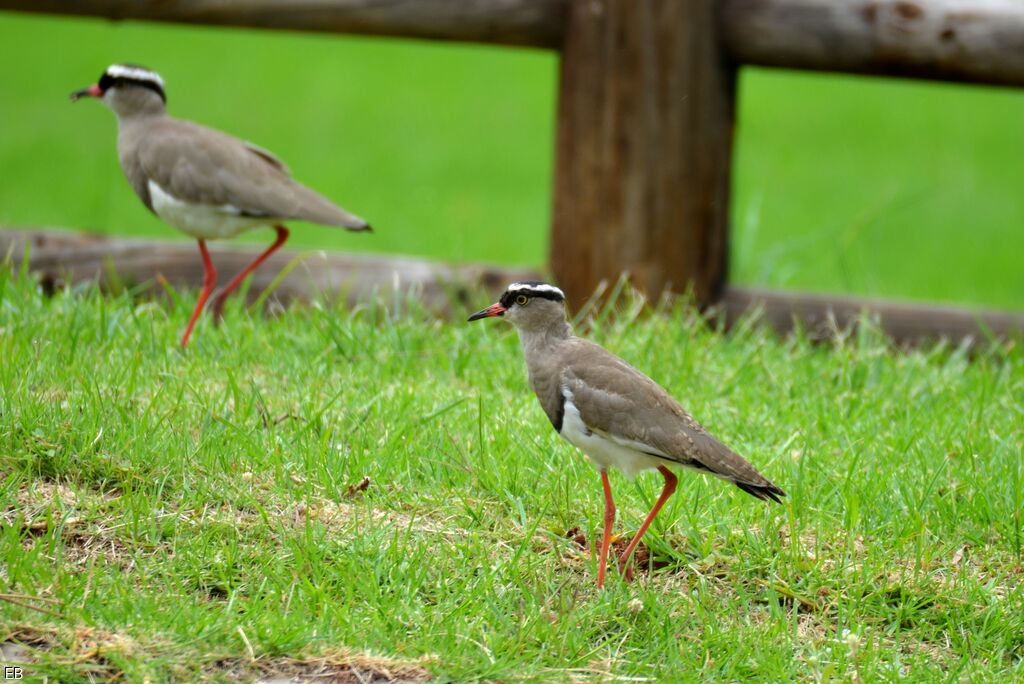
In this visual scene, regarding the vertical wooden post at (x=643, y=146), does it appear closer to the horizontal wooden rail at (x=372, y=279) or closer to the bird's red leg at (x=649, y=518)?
the horizontal wooden rail at (x=372, y=279)

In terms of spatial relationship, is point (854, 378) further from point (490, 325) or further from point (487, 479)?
point (487, 479)

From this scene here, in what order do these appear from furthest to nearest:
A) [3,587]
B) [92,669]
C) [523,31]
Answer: [523,31]
[3,587]
[92,669]

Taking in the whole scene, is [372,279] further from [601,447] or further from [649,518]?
[649,518]

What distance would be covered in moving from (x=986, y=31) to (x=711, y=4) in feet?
4.47

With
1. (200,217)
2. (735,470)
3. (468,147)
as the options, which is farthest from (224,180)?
(468,147)

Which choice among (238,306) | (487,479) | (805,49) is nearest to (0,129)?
(238,306)

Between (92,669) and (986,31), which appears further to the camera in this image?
(986,31)

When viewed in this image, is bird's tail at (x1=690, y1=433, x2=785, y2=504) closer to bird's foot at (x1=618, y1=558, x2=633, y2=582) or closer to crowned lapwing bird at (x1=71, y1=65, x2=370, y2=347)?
bird's foot at (x1=618, y1=558, x2=633, y2=582)

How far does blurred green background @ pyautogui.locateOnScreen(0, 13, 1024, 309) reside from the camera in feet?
46.7

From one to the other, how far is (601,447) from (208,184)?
278 centimetres

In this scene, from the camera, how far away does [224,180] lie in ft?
20.7

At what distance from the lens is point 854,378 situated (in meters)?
6.13

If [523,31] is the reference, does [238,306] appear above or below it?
below

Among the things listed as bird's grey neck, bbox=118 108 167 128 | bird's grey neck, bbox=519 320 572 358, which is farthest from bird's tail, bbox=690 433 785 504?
bird's grey neck, bbox=118 108 167 128
